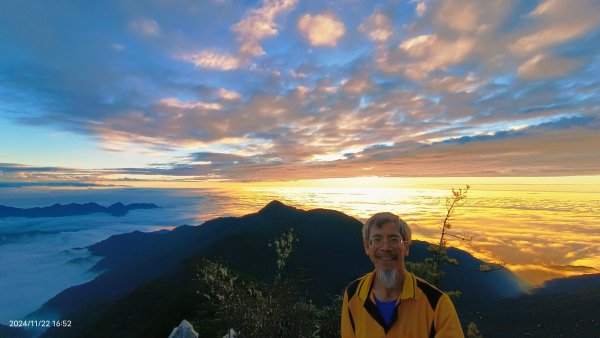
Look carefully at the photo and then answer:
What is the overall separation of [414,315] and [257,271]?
107044mm

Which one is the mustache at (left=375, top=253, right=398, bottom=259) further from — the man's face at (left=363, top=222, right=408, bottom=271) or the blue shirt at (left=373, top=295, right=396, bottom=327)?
the blue shirt at (left=373, top=295, right=396, bottom=327)

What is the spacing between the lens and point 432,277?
647 inches

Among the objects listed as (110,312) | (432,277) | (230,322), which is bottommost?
(110,312)

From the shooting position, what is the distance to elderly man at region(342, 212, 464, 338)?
2.92 m

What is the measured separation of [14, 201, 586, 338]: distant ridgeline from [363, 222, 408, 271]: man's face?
3392cm

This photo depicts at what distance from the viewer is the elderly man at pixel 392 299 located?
2.92 m

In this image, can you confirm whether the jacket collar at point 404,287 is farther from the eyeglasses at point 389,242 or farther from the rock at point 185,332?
the rock at point 185,332

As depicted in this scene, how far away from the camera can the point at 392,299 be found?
10.4 ft

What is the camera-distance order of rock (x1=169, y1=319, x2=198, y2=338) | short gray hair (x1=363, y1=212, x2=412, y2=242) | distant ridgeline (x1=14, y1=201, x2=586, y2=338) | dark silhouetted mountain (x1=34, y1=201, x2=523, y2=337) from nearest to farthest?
short gray hair (x1=363, y1=212, x2=412, y2=242) < rock (x1=169, y1=319, x2=198, y2=338) < distant ridgeline (x1=14, y1=201, x2=586, y2=338) < dark silhouetted mountain (x1=34, y1=201, x2=523, y2=337)

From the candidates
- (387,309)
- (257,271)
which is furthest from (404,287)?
(257,271)

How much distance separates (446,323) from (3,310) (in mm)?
254802

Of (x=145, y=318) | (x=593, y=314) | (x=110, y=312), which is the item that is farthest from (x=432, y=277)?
(x=593, y=314)

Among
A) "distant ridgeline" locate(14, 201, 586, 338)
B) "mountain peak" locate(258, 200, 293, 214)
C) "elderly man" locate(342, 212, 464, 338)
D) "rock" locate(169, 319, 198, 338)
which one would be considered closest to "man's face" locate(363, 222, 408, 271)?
"elderly man" locate(342, 212, 464, 338)

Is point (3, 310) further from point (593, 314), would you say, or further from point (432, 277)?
point (593, 314)
